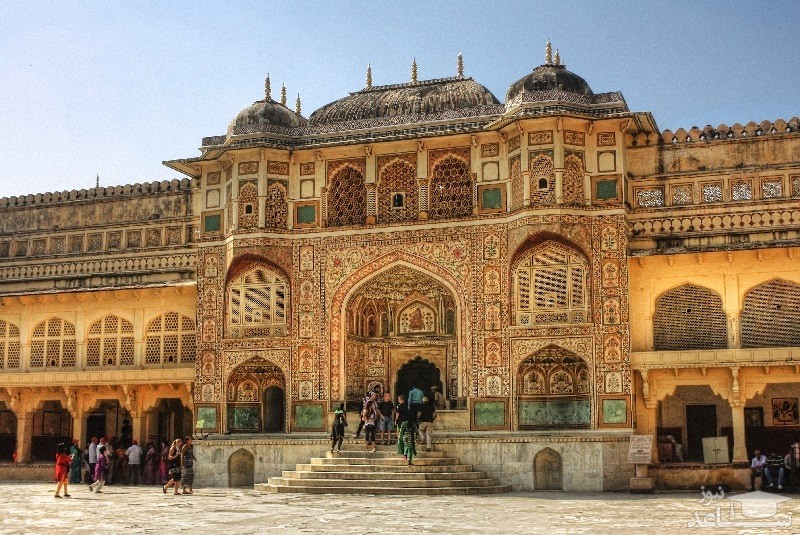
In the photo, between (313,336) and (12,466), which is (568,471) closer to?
(313,336)

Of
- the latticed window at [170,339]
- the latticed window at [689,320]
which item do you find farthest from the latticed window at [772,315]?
the latticed window at [170,339]

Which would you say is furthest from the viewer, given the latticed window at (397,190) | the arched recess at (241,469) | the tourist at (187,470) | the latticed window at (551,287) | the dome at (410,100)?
the dome at (410,100)

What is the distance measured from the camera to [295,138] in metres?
24.5

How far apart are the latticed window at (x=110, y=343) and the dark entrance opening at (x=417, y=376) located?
275 inches

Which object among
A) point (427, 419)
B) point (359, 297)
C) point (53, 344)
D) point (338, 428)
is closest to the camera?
point (427, 419)

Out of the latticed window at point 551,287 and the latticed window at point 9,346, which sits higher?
the latticed window at point 551,287

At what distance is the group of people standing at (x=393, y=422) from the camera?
2084 cm

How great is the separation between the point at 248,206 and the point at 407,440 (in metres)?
7.05

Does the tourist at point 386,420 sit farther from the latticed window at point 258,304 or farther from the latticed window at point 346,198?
the latticed window at point 346,198

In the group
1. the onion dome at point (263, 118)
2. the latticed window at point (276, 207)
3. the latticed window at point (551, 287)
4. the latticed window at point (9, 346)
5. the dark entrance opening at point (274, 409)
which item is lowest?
the dark entrance opening at point (274, 409)

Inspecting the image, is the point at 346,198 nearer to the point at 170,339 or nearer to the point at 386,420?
the point at 386,420

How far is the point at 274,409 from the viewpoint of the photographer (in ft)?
81.6

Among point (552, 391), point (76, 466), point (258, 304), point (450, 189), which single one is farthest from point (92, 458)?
point (552, 391)

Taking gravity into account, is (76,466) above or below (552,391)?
below
